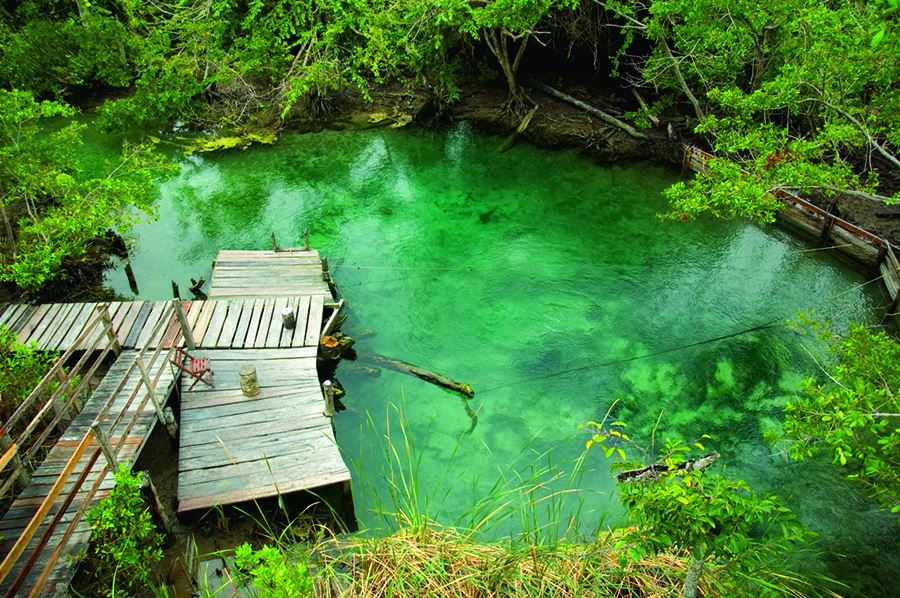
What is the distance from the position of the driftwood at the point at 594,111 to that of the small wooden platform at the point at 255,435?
11.2 meters

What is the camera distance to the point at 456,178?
14328mm

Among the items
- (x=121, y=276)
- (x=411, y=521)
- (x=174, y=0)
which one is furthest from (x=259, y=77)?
(x=411, y=521)

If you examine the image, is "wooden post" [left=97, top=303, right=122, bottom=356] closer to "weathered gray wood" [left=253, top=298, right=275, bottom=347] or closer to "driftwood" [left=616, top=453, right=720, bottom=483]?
"weathered gray wood" [left=253, top=298, right=275, bottom=347]

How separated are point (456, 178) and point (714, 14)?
21.4 ft

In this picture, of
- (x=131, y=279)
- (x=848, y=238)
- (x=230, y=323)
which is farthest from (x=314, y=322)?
(x=848, y=238)

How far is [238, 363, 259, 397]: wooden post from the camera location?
7211 mm

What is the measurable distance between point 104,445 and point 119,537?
836 mm

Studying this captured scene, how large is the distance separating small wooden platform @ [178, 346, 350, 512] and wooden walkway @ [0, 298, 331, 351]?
0.34 meters

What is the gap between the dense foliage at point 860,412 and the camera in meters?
4.65

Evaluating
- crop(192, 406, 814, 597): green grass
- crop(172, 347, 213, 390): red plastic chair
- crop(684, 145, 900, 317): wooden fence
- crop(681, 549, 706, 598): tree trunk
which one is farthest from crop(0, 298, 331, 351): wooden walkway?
crop(684, 145, 900, 317): wooden fence

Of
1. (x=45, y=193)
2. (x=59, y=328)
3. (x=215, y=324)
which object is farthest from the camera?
(x=45, y=193)

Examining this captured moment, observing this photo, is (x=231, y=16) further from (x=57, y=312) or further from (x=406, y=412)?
(x=406, y=412)

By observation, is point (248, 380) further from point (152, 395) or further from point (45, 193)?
point (45, 193)

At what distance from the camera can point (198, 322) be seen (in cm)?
862
